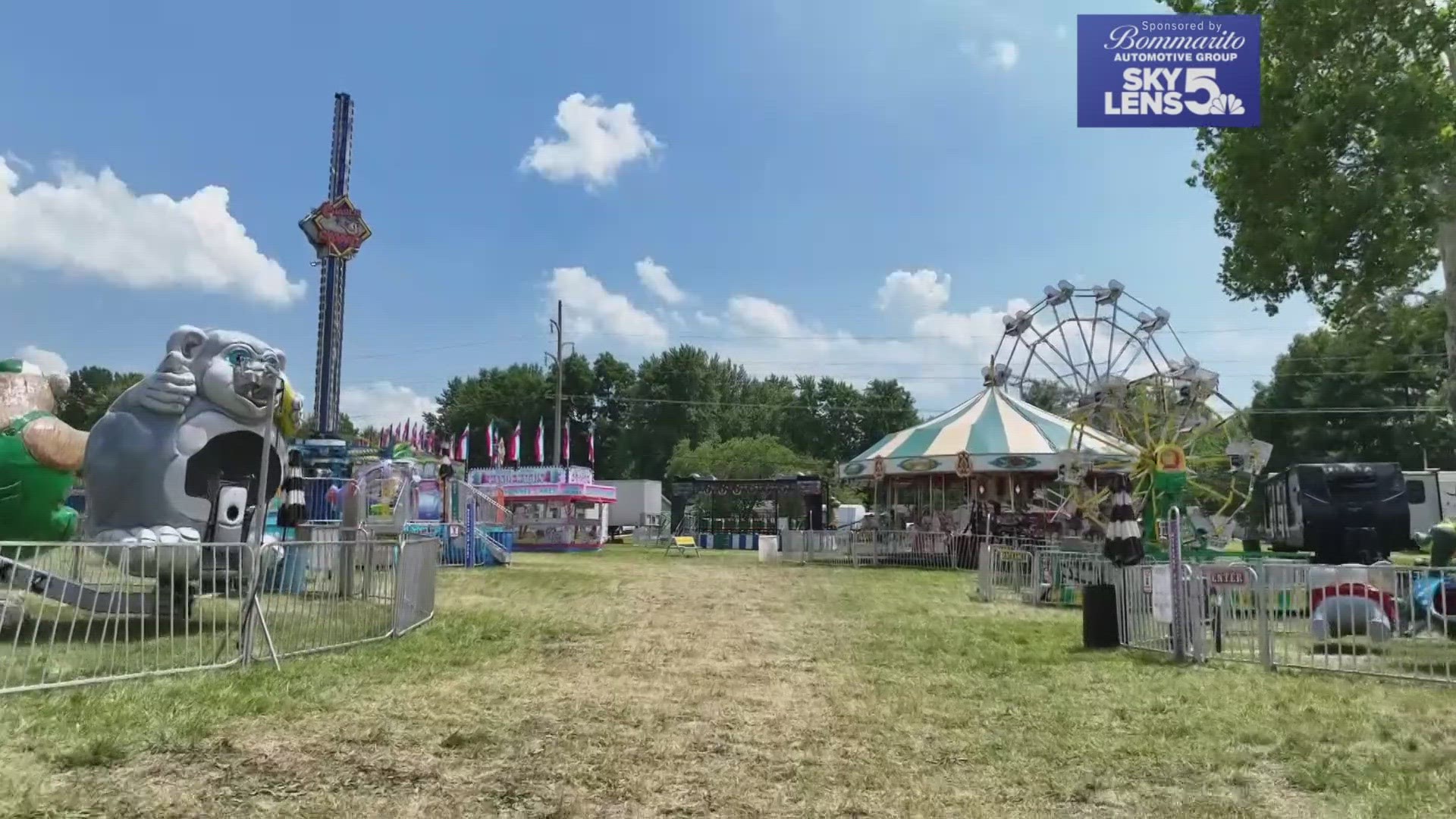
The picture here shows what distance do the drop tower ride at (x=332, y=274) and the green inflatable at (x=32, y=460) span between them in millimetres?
14414

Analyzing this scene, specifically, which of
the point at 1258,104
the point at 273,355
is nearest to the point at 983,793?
the point at 273,355

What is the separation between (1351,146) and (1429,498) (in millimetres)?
26089

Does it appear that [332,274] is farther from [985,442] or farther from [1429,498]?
[1429,498]

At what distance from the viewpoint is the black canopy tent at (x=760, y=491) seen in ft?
119

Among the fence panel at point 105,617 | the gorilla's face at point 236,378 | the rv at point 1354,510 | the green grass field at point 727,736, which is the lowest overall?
the green grass field at point 727,736

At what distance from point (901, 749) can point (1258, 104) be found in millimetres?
10063

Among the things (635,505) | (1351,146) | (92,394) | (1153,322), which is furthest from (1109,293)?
(92,394)

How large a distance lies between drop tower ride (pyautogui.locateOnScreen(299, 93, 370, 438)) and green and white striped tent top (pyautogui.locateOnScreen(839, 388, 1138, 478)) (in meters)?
14.7

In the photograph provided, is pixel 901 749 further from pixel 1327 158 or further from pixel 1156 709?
pixel 1327 158

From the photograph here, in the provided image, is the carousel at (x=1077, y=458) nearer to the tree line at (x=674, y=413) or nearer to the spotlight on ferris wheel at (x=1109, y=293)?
the spotlight on ferris wheel at (x=1109, y=293)

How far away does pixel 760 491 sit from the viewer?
4031 centimetres

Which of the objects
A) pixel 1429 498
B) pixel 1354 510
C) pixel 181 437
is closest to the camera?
pixel 181 437

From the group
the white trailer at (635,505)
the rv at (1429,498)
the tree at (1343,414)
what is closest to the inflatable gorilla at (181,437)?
the rv at (1429,498)

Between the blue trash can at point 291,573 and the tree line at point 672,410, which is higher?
the tree line at point 672,410
